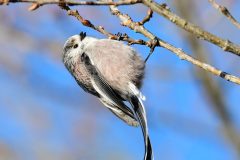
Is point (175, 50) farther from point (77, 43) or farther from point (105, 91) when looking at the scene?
point (77, 43)

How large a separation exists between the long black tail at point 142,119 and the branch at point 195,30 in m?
0.87

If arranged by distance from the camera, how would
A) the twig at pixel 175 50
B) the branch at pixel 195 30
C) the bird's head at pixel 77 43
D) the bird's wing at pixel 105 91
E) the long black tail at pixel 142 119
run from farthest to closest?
the bird's head at pixel 77 43
the bird's wing at pixel 105 91
the long black tail at pixel 142 119
the twig at pixel 175 50
the branch at pixel 195 30

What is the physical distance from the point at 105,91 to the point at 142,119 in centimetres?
49

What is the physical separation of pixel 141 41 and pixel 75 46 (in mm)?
1201

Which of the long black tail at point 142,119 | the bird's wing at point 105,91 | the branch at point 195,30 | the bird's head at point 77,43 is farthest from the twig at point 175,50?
the bird's head at point 77,43

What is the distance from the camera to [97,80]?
3627 mm

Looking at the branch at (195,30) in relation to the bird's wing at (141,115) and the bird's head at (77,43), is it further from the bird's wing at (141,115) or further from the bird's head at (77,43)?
the bird's head at (77,43)

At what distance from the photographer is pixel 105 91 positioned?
140 inches

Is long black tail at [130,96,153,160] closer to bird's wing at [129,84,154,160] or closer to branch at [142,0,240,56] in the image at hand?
bird's wing at [129,84,154,160]

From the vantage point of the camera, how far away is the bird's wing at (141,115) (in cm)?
287

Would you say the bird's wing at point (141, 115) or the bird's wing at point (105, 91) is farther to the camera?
the bird's wing at point (105, 91)

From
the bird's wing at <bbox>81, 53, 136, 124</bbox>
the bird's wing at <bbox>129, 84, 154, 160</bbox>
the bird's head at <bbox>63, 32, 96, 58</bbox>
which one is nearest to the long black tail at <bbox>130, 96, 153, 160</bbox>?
the bird's wing at <bbox>129, 84, 154, 160</bbox>

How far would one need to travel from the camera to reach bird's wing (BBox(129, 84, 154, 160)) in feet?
9.42

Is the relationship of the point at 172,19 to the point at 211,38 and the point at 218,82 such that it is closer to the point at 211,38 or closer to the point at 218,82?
the point at 211,38
